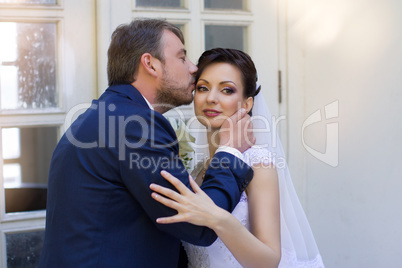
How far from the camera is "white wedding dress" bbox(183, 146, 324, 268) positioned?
5.70 feet

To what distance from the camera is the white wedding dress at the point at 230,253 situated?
1737mm

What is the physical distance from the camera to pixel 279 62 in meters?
2.56

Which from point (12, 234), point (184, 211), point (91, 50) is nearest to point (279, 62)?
point (91, 50)

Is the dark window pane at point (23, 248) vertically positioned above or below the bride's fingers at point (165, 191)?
below

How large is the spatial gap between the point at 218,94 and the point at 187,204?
0.63 meters

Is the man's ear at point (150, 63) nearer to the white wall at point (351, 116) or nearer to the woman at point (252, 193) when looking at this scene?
the woman at point (252, 193)

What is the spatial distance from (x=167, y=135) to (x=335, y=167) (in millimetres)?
1491

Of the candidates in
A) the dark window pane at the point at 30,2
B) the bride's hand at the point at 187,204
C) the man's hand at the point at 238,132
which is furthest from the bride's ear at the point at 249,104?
the dark window pane at the point at 30,2

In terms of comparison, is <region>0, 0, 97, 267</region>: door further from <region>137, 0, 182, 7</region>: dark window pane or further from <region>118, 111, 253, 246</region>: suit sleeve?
<region>118, 111, 253, 246</region>: suit sleeve

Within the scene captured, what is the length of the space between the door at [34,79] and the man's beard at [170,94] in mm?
648

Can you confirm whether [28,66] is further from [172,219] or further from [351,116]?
[351,116]

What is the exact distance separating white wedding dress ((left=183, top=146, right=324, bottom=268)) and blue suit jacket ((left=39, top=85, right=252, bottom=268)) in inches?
10.6

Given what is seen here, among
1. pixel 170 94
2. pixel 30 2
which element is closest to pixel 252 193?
pixel 170 94

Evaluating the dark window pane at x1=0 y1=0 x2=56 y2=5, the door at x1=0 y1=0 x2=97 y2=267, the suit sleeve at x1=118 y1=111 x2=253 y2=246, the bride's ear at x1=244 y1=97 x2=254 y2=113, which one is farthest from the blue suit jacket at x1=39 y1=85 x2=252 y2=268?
the dark window pane at x1=0 y1=0 x2=56 y2=5
